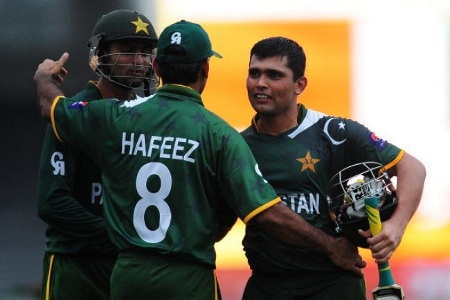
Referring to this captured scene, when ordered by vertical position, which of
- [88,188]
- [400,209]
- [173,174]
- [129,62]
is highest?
[129,62]

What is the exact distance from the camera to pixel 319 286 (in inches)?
187

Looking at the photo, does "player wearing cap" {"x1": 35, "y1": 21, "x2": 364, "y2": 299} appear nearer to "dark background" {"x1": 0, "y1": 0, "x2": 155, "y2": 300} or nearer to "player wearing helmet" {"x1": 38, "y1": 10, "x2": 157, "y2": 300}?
"player wearing helmet" {"x1": 38, "y1": 10, "x2": 157, "y2": 300}

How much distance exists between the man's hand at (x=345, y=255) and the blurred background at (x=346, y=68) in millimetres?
3184

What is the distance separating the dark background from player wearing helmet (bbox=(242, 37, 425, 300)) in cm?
344

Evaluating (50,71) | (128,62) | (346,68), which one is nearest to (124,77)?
(128,62)

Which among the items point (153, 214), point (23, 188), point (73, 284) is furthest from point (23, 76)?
point (153, 214)

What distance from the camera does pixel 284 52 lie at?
15.9 ft

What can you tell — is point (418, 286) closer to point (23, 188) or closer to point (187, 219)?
point (23, 188)

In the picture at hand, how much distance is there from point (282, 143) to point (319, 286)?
0.61m

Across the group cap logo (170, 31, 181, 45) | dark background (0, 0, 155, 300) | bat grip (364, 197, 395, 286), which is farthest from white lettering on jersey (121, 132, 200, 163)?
dark background (0, 0, 155, 300)

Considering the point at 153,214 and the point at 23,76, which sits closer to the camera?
the point at 153,214

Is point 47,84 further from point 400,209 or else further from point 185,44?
point 400,209

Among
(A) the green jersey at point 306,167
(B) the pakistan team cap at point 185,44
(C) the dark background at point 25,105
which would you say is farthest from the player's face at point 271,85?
(C) the dark background at point 25,105

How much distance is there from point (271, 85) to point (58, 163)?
93cm
